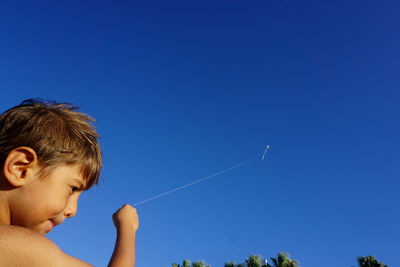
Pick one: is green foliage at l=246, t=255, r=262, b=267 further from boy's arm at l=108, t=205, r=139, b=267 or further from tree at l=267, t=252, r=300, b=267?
→ boy's arm at l=108, t=205, r=139, b=267

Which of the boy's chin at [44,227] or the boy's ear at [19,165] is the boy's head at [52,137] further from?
the boy's chin at [44,227]

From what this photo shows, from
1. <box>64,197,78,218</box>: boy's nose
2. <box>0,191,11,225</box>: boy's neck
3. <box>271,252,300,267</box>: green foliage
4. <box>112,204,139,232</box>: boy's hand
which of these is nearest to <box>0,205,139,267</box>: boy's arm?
<box>0,191,11,225</box>: boy's neck

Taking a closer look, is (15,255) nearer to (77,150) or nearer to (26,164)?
(26,164)

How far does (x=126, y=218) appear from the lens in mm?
1518

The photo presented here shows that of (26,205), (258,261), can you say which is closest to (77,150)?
(26,205)

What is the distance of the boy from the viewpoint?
0.90 meters

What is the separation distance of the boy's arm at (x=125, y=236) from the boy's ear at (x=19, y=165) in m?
0.47

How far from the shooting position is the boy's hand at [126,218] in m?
1.49

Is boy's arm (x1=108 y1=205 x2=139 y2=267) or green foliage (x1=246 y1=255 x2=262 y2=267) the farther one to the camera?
green foliage (x1=246 y1=255 x2=262 y2=267)

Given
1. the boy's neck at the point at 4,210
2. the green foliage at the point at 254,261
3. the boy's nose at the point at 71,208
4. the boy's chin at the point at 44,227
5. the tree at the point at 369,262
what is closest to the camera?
the boy's neck at the point at 4,210

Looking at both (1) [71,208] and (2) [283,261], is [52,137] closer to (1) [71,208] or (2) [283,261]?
(1) [71,208]

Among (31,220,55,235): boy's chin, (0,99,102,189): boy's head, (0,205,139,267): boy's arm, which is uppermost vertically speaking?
(0,99,102,189): boy's head

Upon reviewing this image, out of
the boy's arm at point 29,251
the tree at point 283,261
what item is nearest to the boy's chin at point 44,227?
the boy's arm at point 29,251

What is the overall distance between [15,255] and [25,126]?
0.56 metres
